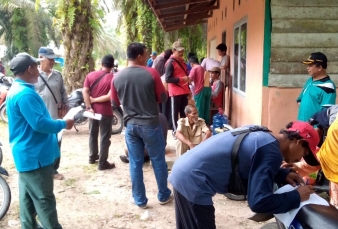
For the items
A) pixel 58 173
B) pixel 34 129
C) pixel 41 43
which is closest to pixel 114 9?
pixel 41 43

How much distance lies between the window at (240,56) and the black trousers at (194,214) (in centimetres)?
501

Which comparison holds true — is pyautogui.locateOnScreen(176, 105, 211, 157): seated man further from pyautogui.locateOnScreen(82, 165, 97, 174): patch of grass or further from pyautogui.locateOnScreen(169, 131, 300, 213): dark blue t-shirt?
pyautogui.locateOnScreen(169, 131, 300, 213): dark blue t-shirt

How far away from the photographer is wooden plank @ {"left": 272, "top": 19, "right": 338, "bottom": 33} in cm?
536

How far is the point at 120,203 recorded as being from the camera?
4723mm

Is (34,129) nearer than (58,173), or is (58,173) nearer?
(34,129)

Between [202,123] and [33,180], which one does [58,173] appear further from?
[33,180]

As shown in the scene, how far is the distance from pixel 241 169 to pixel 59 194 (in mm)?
3479

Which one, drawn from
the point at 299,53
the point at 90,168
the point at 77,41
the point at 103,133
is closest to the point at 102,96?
the point at 103,133

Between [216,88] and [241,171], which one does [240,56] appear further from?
[241,171]

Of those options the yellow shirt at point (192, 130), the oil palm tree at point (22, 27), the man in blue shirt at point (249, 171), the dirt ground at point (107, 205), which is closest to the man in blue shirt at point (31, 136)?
the dirt ground at point (107, 205)

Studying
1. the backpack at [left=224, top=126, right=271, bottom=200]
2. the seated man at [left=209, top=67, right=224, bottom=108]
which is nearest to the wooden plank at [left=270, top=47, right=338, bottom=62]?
the seated man at [left=209, top=67, right=224, bottom=108]

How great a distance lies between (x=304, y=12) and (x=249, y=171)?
154 inches

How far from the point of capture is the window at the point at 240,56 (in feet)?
23.6

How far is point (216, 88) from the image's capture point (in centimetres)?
838
